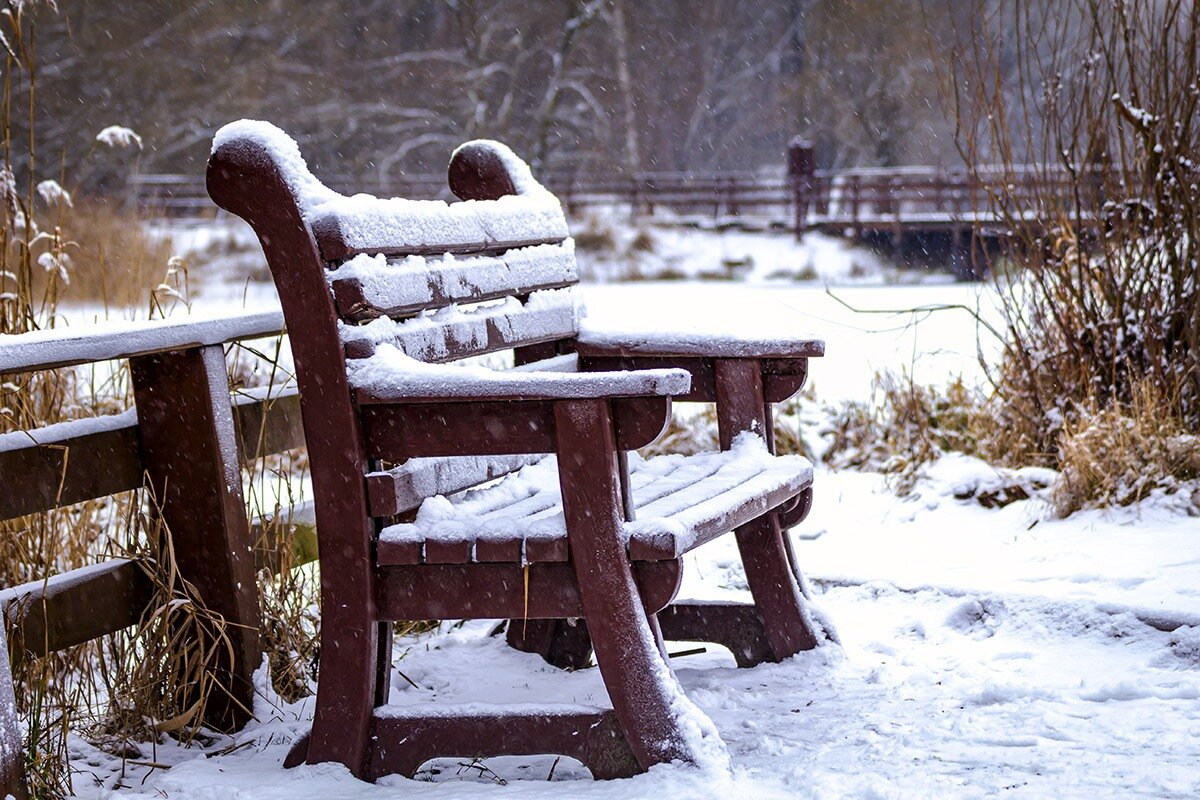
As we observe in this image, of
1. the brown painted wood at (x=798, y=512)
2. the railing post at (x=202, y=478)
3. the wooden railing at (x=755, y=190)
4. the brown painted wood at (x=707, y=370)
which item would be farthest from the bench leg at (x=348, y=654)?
the wooden railing at (x=755, y=190)

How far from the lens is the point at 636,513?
2402 mm

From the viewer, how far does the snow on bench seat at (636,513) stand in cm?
221

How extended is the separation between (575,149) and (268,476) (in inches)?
950

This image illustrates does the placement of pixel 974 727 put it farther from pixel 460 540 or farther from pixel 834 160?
pixel 834 160

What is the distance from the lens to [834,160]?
30.2 m

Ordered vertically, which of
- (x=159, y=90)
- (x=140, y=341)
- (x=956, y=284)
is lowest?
(x=956, y=284)

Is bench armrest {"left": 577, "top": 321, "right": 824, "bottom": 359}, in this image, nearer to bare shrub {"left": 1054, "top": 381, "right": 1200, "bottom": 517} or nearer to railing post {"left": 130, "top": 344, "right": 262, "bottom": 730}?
railing post {"left": 130, "top": 344, "right": 262, "bottom": 730}

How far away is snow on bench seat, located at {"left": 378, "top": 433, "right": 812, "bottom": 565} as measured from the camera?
2.21 m

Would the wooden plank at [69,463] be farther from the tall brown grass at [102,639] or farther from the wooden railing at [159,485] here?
the tall brown grass at [102,639]

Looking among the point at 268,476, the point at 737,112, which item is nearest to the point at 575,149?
the point at 737,112

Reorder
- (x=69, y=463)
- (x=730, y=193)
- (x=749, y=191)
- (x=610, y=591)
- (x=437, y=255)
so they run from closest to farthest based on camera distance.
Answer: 1. (x=610, y=591)
2. (x=69, y=463)
3. (x=437, y=255)
4. (x=730, y=193)
5. (x=749, y=191)

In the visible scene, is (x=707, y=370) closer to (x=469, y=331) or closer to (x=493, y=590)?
(x=469, y=331)

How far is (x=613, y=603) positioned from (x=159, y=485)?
102 centimetres

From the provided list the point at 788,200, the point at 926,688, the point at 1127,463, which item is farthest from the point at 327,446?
the point at 788,200
